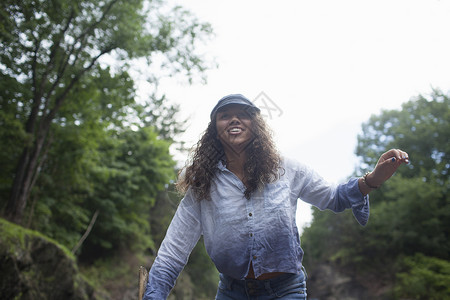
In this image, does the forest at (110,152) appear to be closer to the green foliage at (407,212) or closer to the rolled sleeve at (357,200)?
the green foliage at (407,212)

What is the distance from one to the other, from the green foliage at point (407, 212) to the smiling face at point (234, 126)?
17.2 m

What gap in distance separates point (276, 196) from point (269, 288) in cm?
47

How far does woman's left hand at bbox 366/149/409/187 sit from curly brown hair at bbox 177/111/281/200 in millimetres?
505

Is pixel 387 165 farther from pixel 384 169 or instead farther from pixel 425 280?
pixel 425 280

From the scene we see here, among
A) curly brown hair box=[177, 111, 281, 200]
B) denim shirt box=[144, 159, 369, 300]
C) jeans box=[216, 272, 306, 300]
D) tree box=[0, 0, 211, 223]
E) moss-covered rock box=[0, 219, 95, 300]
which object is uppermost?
tree box=[0, 0, 211, 223]

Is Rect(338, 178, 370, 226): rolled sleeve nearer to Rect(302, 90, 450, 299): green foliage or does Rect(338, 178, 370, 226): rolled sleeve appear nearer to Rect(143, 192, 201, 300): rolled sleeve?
Rect(143, 192, 201, 300): rolled sleeve

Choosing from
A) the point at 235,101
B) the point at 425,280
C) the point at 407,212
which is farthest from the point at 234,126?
the point at 407,212

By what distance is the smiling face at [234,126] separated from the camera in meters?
2.21

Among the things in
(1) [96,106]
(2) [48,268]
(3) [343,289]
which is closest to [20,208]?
(2) [48,268]

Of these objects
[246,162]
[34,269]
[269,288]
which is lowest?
[34,269]

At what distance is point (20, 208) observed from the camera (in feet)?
31.6

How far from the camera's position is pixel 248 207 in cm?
193

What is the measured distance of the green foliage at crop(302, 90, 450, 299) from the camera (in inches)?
764

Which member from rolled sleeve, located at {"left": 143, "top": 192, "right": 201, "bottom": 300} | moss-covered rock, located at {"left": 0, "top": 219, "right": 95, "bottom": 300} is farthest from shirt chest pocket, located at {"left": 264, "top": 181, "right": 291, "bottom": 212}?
moss-covered rock, located at {"left": 0, "top": 219, "right": 95, "bottom": 300}
